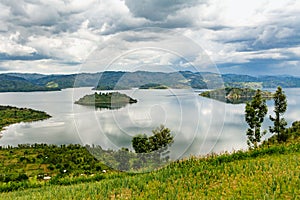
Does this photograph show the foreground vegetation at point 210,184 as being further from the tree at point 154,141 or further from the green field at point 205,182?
the tree at point 154,141

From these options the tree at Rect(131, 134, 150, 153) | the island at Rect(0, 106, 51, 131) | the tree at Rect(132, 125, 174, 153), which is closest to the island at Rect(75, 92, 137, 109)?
the tree at Rect(132, 125, 174, 153)

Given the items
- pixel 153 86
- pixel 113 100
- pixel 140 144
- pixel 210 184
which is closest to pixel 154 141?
pixel 140 144

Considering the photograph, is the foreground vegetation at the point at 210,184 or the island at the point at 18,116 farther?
the island at the point at 18,116

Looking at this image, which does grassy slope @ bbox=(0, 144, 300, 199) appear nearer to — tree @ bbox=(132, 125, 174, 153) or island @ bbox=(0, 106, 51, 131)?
tree @ bbox=(132, 125, 174, 153)

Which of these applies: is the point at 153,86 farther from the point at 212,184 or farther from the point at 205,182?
the point at 212,184

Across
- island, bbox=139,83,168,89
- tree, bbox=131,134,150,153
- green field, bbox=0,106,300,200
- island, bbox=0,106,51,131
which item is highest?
island, bbox=139,83,168,89

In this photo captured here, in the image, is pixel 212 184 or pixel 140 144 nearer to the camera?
pixel 212 184

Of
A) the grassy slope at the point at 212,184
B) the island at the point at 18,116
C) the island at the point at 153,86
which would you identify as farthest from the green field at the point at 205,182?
A: the island at the point at 18,116

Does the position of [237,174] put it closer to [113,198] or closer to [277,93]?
[113,198]
